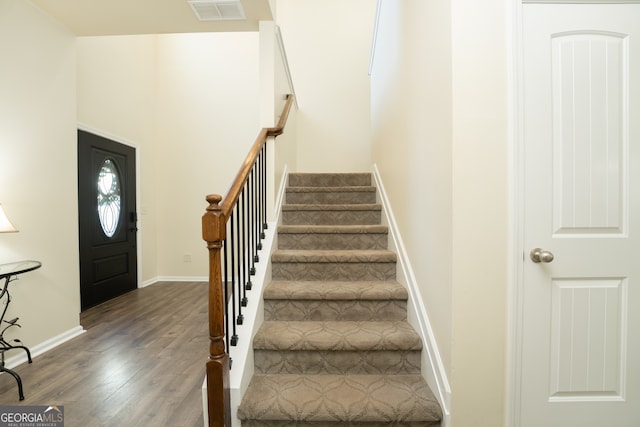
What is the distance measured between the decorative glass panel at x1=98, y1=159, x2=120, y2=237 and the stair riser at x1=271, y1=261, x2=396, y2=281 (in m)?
2.81

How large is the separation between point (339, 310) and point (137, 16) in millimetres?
2889

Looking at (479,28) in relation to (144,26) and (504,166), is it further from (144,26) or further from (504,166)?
(144,26)

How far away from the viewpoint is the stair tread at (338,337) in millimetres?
1583

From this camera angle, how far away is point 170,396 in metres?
1.76

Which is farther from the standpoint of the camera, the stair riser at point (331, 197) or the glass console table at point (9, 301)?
the stair riser at point (331, 197)

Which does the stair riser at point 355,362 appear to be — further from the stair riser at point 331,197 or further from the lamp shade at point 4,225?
the lamp shade at point 4,225

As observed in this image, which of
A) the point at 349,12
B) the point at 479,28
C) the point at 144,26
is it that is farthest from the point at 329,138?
the point at 479,28

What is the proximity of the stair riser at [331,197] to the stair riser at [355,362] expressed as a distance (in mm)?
1655

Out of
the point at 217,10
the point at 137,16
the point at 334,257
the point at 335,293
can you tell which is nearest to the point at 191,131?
the point at 137,16

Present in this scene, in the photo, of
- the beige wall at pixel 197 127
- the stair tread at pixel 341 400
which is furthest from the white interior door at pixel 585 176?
the beige wall at pixel 197 127

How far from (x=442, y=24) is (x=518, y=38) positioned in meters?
0.33

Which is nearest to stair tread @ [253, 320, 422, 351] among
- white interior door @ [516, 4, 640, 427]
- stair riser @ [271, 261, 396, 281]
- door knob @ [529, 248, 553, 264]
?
stair riser @ [271, 261, 396, 281]

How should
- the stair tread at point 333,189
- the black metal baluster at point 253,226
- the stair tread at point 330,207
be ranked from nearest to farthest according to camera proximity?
1. the black metal baluster at point 253,226
2. the stair tread at point 330,207
3. the stair tread at point 333,189

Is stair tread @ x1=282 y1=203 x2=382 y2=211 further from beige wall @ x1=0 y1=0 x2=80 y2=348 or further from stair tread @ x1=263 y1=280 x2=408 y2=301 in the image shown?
beige wall @ x1=0 y1=0 x2=80 y2=348
